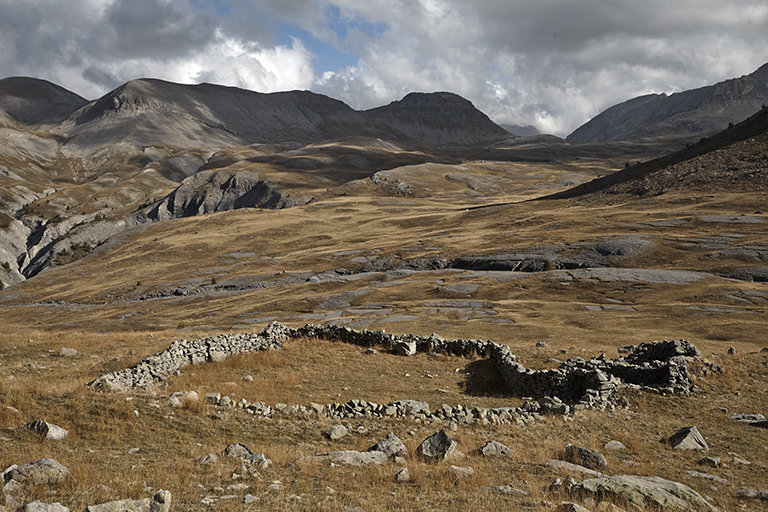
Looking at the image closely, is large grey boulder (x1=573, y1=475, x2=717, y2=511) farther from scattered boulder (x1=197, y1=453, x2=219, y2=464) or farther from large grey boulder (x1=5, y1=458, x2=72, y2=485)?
large grey boulder (x1=5, y1=458, x2=72, y2=485)

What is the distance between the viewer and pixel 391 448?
42.4ft

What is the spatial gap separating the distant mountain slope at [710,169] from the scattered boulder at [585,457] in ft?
310

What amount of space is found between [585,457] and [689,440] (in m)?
4.24

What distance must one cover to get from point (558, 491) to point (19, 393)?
52.3ft

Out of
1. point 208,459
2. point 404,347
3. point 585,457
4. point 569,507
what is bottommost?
point 404,347

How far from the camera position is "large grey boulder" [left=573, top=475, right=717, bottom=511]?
9.95 metres

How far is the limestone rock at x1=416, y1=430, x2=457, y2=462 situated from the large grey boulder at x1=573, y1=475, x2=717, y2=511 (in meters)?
3.35

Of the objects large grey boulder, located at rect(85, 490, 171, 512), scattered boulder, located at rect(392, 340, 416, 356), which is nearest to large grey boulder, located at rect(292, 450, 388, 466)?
large grey boulder, located at rect(85, 490, 171, 512)

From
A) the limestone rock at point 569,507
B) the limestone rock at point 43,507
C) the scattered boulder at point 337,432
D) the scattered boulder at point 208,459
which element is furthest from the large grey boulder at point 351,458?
the limestone rock at point 43,507

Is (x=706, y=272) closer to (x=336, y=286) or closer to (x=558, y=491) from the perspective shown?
(x=336, y=286)

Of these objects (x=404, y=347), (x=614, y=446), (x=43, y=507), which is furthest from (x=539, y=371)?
(x=43, y=507)

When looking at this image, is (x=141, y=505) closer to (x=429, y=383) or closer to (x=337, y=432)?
(x=337, y=432)

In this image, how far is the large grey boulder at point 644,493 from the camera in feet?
32.7

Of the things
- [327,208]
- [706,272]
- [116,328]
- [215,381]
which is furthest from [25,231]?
[706,272]
